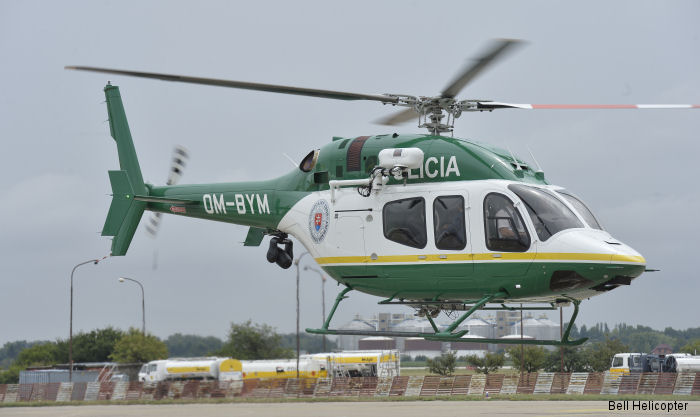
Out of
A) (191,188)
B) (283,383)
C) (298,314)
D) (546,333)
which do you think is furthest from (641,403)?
(546,333)

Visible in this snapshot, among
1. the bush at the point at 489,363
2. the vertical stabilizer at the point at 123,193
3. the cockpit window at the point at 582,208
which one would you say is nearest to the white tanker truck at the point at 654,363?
the bush at the point at 489,363

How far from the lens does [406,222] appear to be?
1537cm

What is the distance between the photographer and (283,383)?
47.2 meters

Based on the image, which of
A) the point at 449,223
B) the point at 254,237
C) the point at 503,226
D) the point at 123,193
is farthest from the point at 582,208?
the point at 123,193

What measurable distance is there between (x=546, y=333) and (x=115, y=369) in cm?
7104

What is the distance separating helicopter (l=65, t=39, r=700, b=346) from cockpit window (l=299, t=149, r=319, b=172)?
77 millimetres

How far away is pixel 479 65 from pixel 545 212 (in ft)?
9.47

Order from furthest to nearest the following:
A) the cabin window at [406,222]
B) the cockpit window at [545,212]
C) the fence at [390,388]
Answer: the fence at [390,388], the cabin window at [406,222], the cockpit window at [545,212]

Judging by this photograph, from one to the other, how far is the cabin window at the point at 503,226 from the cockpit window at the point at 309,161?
405 cm

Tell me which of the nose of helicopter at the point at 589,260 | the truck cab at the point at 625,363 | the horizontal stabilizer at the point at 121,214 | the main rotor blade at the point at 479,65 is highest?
the main rotor blade at the point at 479,65

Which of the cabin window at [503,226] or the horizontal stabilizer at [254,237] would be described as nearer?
the cabin window at [503,226]

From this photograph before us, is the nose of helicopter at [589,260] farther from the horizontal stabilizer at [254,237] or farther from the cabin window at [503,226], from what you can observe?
the horizontal stabilizer at [254,237]

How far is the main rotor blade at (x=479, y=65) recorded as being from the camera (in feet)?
41.7

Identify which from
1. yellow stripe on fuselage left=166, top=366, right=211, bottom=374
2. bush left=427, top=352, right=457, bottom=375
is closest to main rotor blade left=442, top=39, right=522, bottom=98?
yellow stripe on fuselage left=166, top=366, right=211, bottom=374
